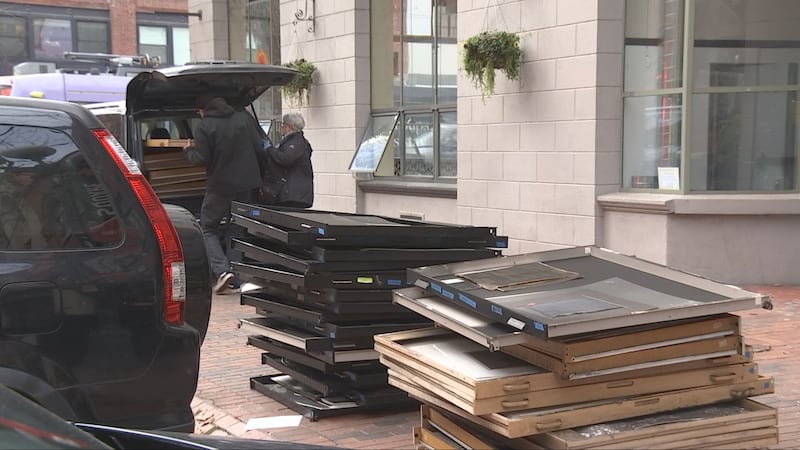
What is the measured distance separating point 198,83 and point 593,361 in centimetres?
724

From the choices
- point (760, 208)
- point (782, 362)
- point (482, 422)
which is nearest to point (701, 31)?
point (760, 208)

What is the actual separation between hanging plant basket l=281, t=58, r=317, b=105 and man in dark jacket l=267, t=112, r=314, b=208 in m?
4.44

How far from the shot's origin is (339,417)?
580 cm

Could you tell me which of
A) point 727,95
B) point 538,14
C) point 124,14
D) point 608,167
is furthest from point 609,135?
point 124,14

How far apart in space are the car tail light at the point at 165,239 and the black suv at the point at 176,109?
17.9ft

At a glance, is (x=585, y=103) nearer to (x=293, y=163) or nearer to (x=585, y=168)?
(x=585, y=168)

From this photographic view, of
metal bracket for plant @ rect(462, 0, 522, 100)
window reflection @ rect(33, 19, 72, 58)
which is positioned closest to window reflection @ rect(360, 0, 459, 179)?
metal bracket for plant @ rect(462, 0, 522, 100)

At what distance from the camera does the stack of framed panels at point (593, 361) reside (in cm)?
396

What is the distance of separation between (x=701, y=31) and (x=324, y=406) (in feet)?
20.8

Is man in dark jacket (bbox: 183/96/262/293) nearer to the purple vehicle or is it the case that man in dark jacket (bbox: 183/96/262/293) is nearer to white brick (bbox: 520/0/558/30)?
white brick (bbox: 520/0/558/30)

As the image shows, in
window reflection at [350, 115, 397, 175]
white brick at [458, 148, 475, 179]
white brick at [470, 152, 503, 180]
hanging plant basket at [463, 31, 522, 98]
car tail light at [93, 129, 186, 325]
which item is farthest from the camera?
window reflection at [350, 115, 397, 175]

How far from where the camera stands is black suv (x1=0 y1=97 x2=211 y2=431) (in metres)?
4.04

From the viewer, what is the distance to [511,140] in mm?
11328

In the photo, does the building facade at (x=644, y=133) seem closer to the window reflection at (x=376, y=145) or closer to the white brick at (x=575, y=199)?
the white brick at (x=575, y=199)
